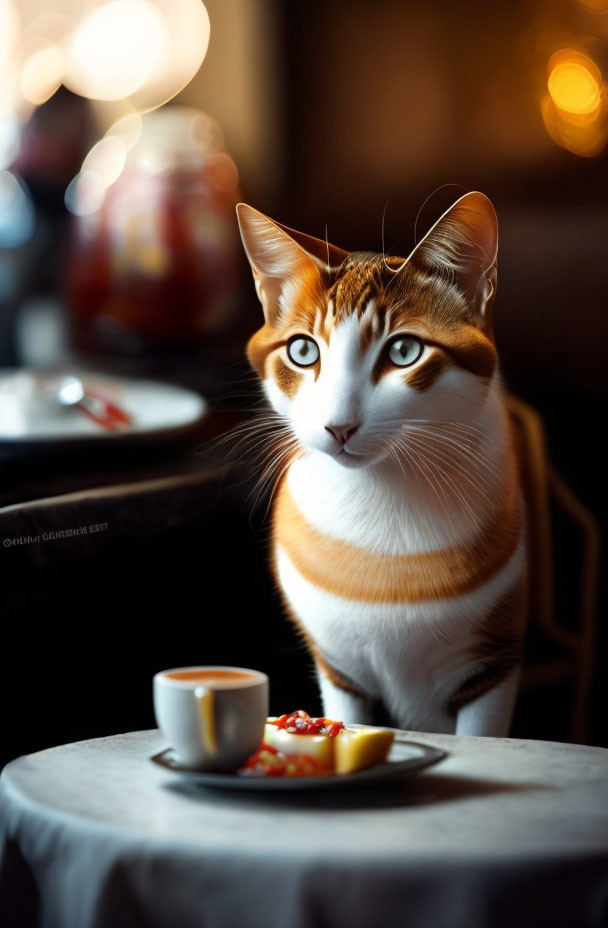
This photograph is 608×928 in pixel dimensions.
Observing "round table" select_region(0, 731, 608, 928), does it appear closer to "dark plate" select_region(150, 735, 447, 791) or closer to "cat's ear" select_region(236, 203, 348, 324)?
"dark plate" select_region(150, 735, 447, 791)

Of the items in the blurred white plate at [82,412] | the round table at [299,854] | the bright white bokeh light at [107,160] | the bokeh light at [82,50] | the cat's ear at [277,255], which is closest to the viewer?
the round table at [299,854]

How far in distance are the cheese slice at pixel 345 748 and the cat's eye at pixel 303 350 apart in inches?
9.5

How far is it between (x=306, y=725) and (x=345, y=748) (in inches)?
1.8

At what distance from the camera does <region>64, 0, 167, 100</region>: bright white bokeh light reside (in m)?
1.43

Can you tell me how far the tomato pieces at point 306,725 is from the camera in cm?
60

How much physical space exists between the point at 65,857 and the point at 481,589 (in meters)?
0.34

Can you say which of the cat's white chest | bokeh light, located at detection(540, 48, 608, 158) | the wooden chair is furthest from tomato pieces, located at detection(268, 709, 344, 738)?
bokeh light, located at detection(540, 48, 608, 158)

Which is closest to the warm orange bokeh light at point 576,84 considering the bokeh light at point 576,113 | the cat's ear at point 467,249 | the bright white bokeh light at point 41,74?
the bokeh light at point 576,113

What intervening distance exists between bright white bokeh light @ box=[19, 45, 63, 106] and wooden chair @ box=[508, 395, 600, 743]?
961 millimetres

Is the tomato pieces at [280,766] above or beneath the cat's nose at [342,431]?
beneath

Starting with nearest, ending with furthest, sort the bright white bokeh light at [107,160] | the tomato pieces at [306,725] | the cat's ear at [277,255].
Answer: the tomato pieces at [306,725], the cat's ear at [277,255], the bright white bokeh light at [107,160]

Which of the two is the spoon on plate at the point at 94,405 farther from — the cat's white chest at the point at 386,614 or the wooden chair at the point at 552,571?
the wooden chair at the point at 552,571

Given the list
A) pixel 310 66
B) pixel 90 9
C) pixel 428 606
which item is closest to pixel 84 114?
pixel 90 9

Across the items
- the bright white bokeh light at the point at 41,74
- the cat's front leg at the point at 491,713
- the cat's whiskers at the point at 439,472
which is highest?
the bright white bokeh light at the point at 41,74
